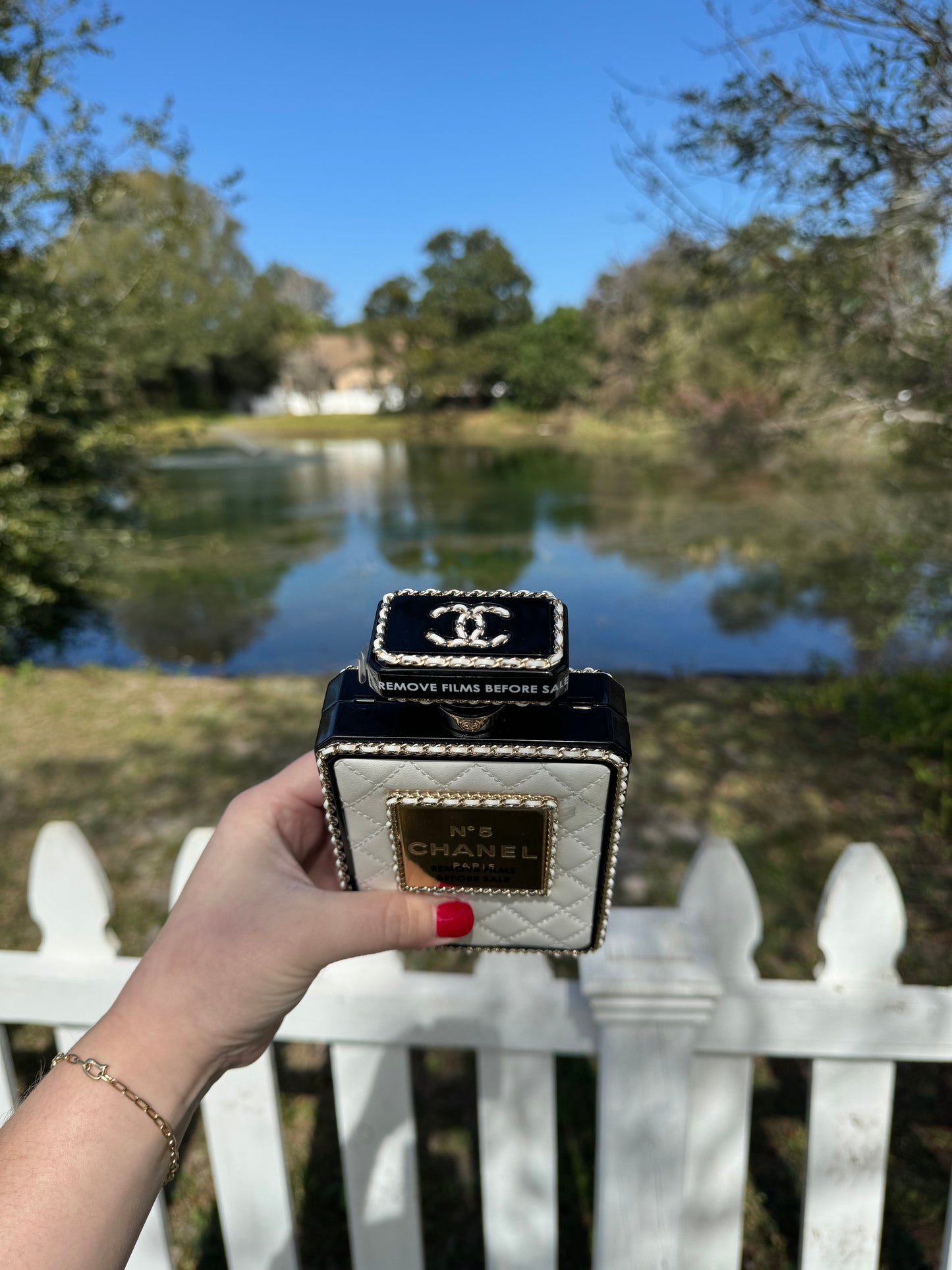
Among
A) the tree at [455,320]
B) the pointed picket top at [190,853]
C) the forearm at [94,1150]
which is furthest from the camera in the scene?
the tree at [455,320]

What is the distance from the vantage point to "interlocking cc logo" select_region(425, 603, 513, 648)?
77 cm

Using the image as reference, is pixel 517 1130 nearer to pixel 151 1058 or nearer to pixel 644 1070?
pixel 644 1070

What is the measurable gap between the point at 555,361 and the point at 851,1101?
128 ft

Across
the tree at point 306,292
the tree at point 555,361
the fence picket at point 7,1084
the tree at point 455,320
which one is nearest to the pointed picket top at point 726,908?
the fence picket at point 7,1084

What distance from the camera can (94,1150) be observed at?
762 millimetres

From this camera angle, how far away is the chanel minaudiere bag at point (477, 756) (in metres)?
0.77

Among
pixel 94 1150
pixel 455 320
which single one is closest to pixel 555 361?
pixel 455 320

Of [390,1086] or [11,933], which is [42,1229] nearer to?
[390,1086]

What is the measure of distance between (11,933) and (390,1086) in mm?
2345

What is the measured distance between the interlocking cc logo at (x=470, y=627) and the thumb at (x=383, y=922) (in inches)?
14.7

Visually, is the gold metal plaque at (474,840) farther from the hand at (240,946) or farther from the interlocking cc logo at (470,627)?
the interlocking cc logo at (470,627)

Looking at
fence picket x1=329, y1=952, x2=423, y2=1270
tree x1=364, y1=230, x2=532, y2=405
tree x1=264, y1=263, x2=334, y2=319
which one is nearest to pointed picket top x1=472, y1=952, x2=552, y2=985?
fence picket x1=329, y1=952, x2=423, y2=1270

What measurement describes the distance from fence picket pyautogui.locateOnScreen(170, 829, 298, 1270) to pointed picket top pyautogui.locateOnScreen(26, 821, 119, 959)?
128 millimetres

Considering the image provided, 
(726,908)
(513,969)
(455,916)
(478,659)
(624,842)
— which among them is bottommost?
(624,842)
